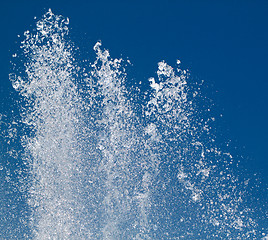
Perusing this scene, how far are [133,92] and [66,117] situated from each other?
971 millimetres

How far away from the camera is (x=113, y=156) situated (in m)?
4.71

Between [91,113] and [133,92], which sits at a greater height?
[133,92]

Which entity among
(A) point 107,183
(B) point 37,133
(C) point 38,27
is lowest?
(A) point 107,183

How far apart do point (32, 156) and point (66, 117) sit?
2.36ft

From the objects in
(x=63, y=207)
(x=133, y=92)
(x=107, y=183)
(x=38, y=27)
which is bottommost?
(x=63, y=207)

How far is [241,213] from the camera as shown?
15.6 ft

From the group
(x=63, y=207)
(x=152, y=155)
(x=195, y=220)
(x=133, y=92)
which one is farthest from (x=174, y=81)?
(x=63, y=207)

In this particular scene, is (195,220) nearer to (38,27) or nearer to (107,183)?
(107,183)

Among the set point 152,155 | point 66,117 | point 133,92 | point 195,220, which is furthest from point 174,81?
point 195,220

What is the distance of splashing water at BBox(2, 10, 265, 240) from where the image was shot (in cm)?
464

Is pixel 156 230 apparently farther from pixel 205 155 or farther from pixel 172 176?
pixel 205 155

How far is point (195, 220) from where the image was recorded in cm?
473

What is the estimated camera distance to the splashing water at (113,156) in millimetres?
4641

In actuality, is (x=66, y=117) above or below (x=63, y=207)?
above
